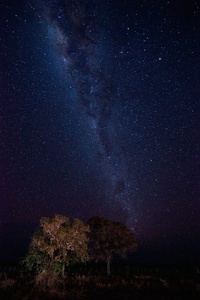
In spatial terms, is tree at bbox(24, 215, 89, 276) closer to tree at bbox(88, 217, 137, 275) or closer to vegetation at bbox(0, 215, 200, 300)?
vegetation at bbox(0, 215, 200, 300)

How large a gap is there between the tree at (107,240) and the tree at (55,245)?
19537mm

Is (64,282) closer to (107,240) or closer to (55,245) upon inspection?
(55,245)

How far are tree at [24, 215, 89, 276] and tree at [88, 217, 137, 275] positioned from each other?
64.1ft

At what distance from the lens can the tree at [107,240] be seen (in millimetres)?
45938

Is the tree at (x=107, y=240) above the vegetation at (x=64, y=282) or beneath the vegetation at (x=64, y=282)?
above

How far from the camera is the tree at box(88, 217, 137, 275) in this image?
45.9 meters

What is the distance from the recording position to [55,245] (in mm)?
25531

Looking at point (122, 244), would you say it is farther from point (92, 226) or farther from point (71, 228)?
point (71, 228)

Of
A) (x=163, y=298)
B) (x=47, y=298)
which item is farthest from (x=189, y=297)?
(x=47, y=298)

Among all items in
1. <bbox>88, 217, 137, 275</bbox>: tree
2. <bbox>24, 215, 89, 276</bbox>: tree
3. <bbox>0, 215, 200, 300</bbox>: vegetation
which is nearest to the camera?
<bbox>0, 215, 200, 300</bbox>: vegetation

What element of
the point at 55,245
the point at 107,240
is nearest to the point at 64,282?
the point at 55,245

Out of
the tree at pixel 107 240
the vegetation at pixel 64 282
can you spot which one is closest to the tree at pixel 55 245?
the vegetation at pixel 64 282

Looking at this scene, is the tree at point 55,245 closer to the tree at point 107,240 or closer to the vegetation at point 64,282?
the vegetation at point 64,282

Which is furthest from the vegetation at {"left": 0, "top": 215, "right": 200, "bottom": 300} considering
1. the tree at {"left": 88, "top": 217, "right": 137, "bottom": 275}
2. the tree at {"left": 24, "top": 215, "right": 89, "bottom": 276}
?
the tree at {"left": 88, "top": 217, "right": 137, "bottom": 275}
